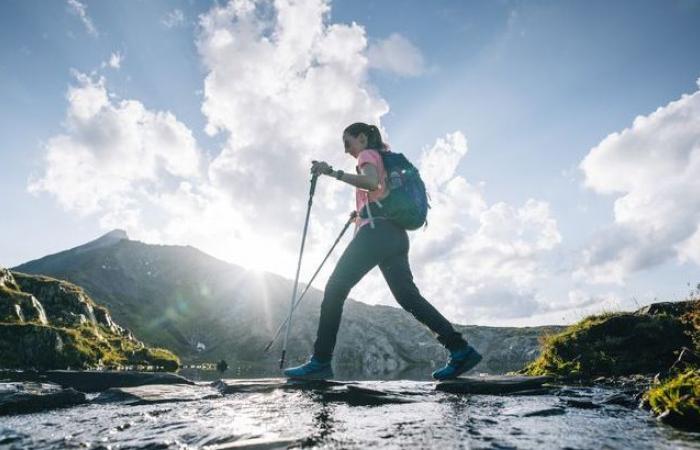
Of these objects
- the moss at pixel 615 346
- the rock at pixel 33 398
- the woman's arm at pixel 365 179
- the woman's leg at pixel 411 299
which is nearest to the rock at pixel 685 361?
the moss at pixel 615 346

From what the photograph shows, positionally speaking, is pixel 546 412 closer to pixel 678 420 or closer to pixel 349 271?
pixel 678 420

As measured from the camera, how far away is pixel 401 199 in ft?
24.7

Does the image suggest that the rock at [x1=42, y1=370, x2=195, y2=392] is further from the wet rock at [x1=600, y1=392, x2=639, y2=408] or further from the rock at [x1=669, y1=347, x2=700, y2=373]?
the rock at [x1=669, y1=347, x2=700, y2=373]

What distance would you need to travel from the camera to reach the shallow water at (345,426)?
3.32m

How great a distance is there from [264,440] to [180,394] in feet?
13.1

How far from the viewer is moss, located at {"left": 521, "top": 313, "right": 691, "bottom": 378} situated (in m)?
9.12

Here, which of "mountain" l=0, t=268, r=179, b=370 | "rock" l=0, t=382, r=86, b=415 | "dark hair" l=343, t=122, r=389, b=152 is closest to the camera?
"rock" l=0, t=382, r=86, b=415

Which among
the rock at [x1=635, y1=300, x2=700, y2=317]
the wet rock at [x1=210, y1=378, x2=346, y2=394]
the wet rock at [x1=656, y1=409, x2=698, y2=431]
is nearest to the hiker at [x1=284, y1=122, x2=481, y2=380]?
the wet rock at [x1=210, y1=378, x2=346, y2=394]

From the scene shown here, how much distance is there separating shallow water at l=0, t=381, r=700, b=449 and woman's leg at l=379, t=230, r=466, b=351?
6.01 ft

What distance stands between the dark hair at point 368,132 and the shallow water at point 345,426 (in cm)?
465

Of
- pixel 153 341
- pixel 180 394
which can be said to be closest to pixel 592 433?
pixel 180 394

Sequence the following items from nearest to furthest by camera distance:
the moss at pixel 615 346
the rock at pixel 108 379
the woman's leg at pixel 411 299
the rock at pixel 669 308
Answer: the woman's leg at pixel 411 299, the rock at pixel 108 379, the moss at pixel 615 346, the rock at pixel 669 308

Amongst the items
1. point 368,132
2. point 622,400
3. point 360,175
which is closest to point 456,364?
point 622,400

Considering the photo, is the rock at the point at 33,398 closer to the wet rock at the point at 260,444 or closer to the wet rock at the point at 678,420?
the wet rock at the point at 260,444
